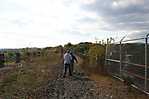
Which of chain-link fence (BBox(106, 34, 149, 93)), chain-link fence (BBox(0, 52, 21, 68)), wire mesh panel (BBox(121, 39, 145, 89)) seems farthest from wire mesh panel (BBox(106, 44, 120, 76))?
chain-link fence (BBox(0, 52, 21, 68))

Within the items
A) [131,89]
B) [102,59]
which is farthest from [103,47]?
[131,89]

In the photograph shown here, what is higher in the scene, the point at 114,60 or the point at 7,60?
the point at 114,60

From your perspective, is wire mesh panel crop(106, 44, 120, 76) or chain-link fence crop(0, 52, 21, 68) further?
chain-link fence crop(0, 52, 21, 68)

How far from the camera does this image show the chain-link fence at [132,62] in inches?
597

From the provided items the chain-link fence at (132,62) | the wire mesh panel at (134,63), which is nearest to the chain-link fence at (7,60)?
the chain-link fence at (132,62)

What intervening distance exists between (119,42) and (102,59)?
23.3ft

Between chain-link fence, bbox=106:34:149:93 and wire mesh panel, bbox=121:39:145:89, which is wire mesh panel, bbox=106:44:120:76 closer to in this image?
chain-link fence, bbox=106:34:149:93

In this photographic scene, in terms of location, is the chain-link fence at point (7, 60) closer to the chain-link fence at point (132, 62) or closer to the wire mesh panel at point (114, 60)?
the wire mesh panel at point (114, 60)

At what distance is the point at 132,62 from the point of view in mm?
17766

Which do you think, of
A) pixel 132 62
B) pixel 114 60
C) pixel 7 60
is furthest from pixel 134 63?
pixel 7 60

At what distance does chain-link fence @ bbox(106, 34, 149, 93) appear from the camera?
597 inches

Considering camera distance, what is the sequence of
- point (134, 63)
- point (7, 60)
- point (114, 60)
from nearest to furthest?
1. point (134, 63)
2. point (114, 60)
3. point (7, 60)

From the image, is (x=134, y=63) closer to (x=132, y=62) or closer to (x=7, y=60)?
(x=132, y=62)

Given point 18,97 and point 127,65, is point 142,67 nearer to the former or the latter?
point 127,65
